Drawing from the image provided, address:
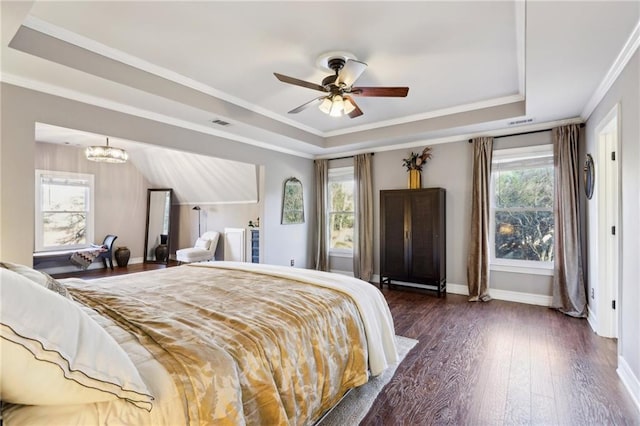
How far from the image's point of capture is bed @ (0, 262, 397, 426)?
33.0 inches

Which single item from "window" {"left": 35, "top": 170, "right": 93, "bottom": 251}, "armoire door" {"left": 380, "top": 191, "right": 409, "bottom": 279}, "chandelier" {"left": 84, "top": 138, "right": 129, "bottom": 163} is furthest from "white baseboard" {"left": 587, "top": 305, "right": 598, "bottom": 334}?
"window" {"left": 35, "top": 170, "right": 93, "bottom": 251}

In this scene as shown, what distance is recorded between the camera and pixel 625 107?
2.36 m

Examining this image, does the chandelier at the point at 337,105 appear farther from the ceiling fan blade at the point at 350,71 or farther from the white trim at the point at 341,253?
the white trim at the point at 341,253

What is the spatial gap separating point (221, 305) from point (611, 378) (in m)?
2.88

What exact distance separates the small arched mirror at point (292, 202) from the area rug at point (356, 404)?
3530 mm

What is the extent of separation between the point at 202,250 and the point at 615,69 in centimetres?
680

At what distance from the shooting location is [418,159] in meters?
5.03

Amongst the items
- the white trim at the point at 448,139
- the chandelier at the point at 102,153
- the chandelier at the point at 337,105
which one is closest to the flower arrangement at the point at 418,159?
the white trim at the point at 448,139

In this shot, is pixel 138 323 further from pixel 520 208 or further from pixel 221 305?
pixel 520 208

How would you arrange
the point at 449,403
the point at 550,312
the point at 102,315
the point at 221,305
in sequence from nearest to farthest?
the point at 102,315
the point at 221,305
the point at 449,403
the point at 550,312

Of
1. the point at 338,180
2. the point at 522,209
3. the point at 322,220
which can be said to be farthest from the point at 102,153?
the point at 522,209

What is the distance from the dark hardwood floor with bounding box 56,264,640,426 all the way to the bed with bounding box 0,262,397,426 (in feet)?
1.13

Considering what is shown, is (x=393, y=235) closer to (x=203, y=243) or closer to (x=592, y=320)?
(x=592, y=320)

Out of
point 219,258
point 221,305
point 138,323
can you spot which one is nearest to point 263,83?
point 221,305
